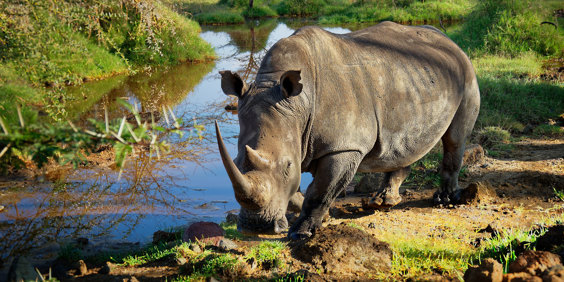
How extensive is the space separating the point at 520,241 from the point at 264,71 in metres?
2.47

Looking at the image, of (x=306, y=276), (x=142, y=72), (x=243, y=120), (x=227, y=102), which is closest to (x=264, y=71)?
(x=243, y=120)

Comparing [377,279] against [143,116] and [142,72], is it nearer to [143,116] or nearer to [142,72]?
[143,116]

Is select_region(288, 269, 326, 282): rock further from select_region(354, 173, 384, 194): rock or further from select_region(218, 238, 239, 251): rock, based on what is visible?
select_region(354, 173, 384, 194): rock

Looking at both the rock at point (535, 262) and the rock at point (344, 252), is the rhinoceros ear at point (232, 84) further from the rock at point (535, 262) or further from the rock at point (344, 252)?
the rock at point (535, 262)

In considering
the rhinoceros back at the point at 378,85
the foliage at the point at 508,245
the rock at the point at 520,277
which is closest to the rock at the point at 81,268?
the rhinoceros back at the point at 378,85

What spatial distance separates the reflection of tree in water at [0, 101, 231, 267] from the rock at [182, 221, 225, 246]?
1420 mm

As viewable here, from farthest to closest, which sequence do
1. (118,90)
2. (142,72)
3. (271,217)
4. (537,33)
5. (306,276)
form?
(142,72) → (537,33) → (118,90) → (271,217) → (306,276)

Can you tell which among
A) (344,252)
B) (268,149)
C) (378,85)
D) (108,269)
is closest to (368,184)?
(378,85)

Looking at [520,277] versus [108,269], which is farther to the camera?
[108,269]

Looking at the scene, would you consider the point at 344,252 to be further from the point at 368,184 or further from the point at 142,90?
the point at 142,90

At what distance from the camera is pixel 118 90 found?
1401 centimetres

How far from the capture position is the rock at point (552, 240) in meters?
3.81

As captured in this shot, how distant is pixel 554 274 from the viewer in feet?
9.86

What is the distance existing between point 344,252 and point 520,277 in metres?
1.44
